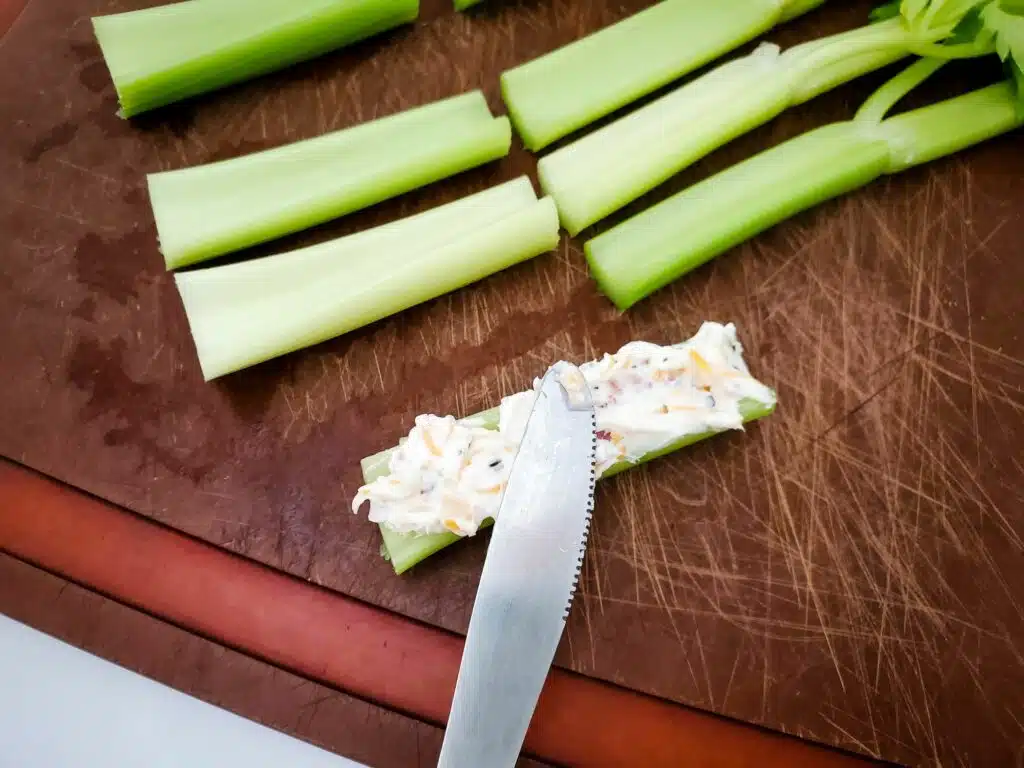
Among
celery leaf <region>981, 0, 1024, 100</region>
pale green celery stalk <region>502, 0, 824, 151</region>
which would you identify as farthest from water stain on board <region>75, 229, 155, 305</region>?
celery leaf <region>981, 0, 1024, 100</region>

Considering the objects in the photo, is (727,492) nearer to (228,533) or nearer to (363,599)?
(363,599)

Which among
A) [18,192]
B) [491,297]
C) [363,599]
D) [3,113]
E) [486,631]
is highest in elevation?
[3,113]

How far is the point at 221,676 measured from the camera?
5.80 feet

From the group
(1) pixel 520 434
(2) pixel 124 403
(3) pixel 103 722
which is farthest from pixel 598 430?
(3) pixel 103 722

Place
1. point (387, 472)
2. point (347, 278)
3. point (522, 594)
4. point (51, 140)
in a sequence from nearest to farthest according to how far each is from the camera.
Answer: point (522, 594)
point (387, 472)
point (347, 278)
point (51, 140)

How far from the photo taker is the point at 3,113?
208 cm

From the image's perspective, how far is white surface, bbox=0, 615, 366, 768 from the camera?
6.30 ft

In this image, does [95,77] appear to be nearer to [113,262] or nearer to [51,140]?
[51,140]

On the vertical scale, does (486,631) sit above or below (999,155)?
below

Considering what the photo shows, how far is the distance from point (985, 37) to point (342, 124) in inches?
65.5

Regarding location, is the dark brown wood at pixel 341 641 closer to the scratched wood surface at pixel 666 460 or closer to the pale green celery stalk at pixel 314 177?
the scratched wood surface at pixel 666 460

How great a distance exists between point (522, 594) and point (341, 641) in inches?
19.4

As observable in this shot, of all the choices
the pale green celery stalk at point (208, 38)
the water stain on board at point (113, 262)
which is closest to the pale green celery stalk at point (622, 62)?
the pale green celery stalk at point (208, 38)

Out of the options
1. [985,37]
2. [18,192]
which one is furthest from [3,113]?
[985,37]
